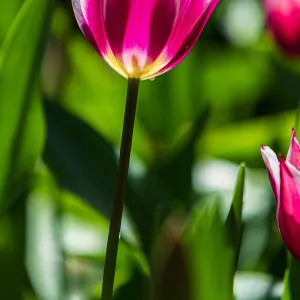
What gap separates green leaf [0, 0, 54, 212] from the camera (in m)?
0.56

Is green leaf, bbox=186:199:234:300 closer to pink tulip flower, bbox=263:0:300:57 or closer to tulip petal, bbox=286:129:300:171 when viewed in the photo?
tulip petal, bbox=286:129:300:171

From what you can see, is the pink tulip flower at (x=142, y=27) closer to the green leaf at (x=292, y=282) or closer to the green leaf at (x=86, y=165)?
the green leaf at (x=292, y=282)

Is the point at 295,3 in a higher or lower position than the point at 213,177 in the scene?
higher

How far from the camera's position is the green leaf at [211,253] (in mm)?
393

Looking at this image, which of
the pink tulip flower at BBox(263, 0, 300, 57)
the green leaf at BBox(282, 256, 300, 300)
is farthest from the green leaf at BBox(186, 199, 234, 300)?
the pink tulip flower at BBox(263, 0, 300, 57)

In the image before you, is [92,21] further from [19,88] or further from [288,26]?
[288,26]

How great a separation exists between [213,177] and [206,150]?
8cm

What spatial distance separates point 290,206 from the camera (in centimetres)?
43

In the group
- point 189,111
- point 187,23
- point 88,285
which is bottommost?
point 88,285

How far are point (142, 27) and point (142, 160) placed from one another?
61 centimetres

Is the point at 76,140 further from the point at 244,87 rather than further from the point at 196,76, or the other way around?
the point at 244,87

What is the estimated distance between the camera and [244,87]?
1.37 m

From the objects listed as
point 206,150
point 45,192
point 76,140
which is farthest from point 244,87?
point 76,140

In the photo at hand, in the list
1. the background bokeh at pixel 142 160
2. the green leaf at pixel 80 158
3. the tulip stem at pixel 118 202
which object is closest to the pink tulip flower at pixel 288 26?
the background bokeh at pixel 142 160
